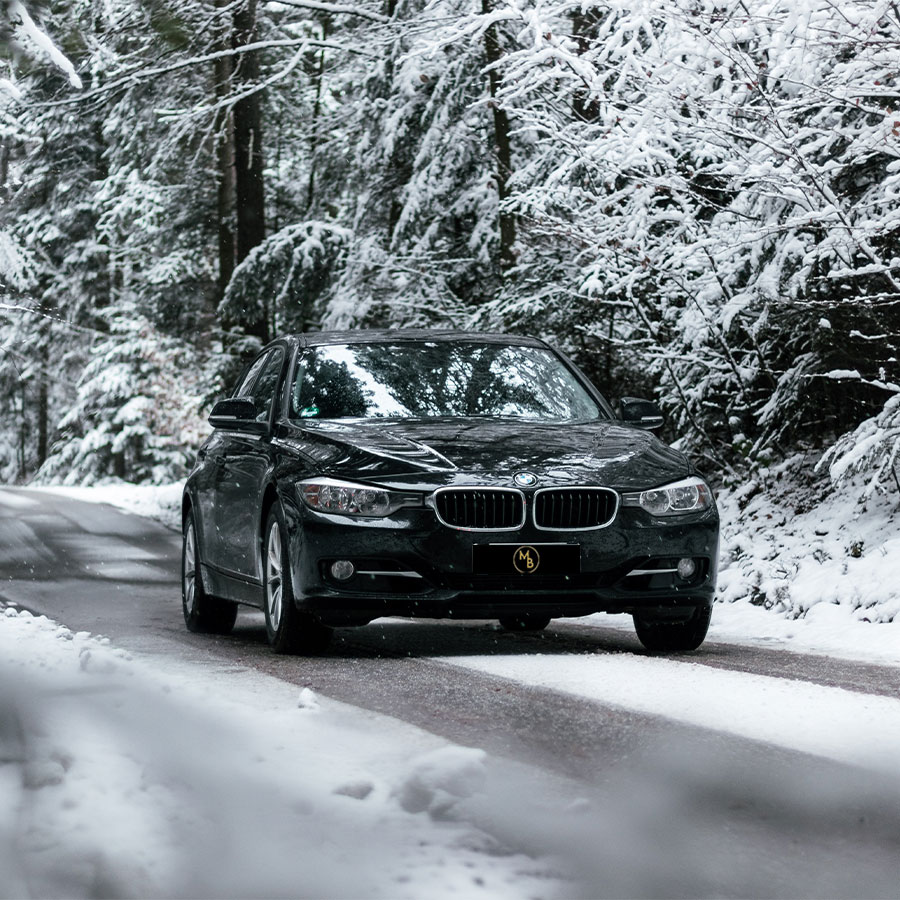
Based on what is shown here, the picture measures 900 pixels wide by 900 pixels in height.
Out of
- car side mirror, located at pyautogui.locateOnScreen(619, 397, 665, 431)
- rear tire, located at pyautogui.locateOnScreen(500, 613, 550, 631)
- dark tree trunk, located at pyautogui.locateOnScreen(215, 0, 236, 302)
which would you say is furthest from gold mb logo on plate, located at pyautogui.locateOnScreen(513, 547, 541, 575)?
dark tree trunk, located at pyautogui.locateOnScreen(215, 0, 236, 302)

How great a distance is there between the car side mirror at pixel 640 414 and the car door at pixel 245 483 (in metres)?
1.92

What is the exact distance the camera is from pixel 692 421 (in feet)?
47.6

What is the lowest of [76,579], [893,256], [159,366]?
[159,366]

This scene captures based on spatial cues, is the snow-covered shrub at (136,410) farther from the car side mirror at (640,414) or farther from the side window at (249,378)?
the car side mirror at (640,414)

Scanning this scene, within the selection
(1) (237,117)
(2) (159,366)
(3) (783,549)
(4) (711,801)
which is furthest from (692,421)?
(2) (159,366)

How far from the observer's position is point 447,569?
→ 7.62m

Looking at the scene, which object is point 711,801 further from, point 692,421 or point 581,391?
point 692,421

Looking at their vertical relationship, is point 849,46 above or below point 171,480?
above

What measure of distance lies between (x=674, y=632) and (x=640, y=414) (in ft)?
4.27

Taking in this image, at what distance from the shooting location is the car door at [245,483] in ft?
28.3

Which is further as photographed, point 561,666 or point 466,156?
point 466,156

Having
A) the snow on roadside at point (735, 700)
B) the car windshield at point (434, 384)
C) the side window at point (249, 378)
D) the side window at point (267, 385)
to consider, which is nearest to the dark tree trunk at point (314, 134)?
the side window at point (249, 378)

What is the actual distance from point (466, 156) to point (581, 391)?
490 inches

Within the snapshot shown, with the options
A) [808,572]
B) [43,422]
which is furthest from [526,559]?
[43,422]
